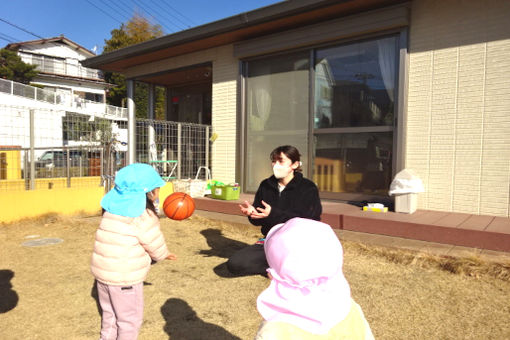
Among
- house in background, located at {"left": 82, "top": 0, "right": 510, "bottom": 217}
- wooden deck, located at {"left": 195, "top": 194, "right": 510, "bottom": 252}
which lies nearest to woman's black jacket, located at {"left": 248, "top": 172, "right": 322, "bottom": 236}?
wooden deck, located at {"left": 195, "top": 194, "right": 510, "bottom": 252}

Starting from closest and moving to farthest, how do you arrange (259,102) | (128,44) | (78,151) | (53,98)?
(259,102) → (78,151) → (53,98) → (128,44)

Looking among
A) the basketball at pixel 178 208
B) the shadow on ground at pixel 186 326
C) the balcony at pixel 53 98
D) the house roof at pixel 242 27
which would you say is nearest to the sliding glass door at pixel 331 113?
the house roof at pixel 242 27

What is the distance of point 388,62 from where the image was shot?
6.50 metres

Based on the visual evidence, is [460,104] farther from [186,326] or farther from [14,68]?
[14,68]

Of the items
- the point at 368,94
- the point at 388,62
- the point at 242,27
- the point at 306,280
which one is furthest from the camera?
the point at 242,27

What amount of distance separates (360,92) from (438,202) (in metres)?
2.42

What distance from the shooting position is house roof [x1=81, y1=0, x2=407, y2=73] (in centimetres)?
644

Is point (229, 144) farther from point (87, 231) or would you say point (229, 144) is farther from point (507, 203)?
point (507, 203)

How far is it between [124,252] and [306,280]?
63.1 inches

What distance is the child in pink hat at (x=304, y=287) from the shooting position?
3.85 feet

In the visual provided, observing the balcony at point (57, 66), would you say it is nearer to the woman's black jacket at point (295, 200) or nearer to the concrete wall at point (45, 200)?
the concrete wall at point (45, 200)

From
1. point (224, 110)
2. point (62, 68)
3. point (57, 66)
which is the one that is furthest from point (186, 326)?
point (57, 66)

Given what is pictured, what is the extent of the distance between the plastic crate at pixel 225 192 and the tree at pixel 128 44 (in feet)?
95.7

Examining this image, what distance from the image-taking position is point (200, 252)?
5.08 meters
